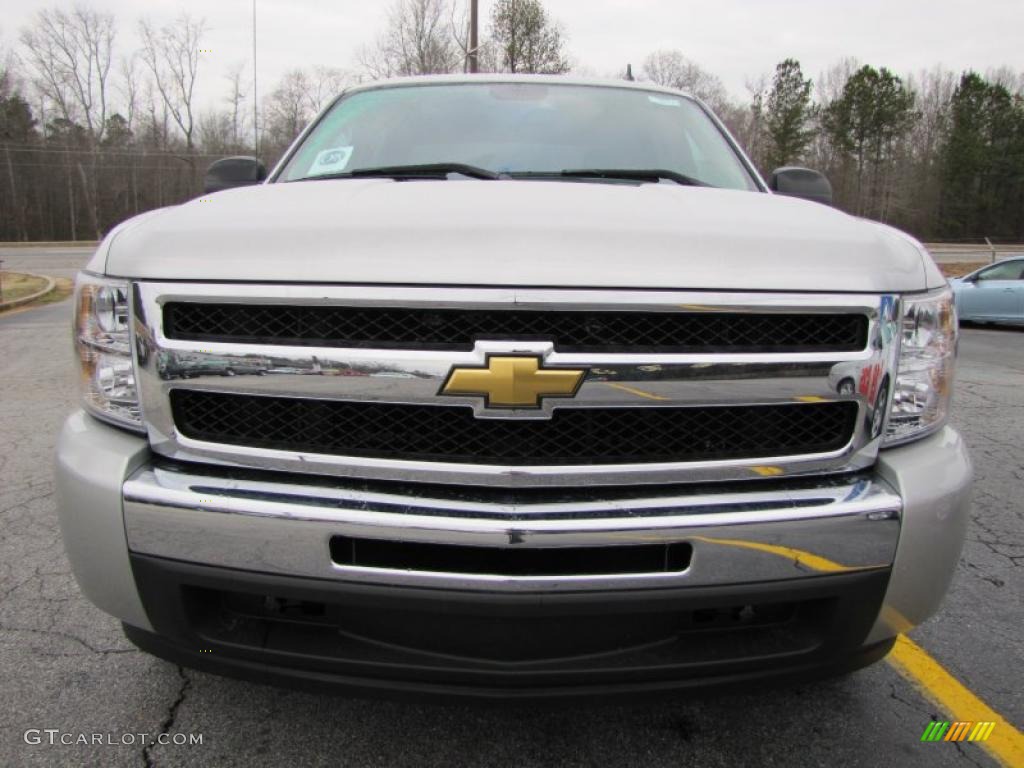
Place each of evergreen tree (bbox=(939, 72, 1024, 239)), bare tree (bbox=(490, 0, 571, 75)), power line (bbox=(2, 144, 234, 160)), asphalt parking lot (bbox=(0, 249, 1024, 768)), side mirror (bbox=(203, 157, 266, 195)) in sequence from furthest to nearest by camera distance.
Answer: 1. evergreen tree (bbox=(939, 72, 1024, 239))
2. power line (bbox=(2, 144, 234, 160))
3. bare tree (bbox=(490, 0, 571, 75))
4. side mirror (bbox=(203, 157, 266, 195))
5. asphalt parking lot (bbox=(0, 249, 1024, 768))

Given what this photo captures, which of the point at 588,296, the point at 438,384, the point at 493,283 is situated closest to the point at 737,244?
the point at 588,296

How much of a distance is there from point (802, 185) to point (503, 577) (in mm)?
2275

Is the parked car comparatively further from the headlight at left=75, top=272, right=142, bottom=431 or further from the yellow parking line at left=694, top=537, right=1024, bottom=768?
the headlight at left=75, top=272, right=142, bottom=431

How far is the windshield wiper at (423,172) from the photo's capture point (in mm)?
2393

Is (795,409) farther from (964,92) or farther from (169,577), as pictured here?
(964,92)

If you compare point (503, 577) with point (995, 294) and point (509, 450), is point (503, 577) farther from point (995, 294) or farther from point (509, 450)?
point (995, 294)

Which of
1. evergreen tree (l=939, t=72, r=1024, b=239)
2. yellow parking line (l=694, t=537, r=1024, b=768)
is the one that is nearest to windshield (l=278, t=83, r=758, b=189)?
yellow parking line (l=694, t=537, r=1024, b=768)

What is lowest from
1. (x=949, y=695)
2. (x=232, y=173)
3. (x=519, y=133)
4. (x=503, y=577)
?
(x=949, y=695)

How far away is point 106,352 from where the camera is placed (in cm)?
165

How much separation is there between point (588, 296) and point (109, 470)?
3.61ft

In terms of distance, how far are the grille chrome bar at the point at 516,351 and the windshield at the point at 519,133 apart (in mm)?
1173

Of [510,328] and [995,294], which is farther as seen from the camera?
[995,294]

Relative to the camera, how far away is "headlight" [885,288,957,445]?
5.36ft

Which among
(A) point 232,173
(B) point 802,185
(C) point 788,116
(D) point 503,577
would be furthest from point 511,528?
(C) point 788,116
